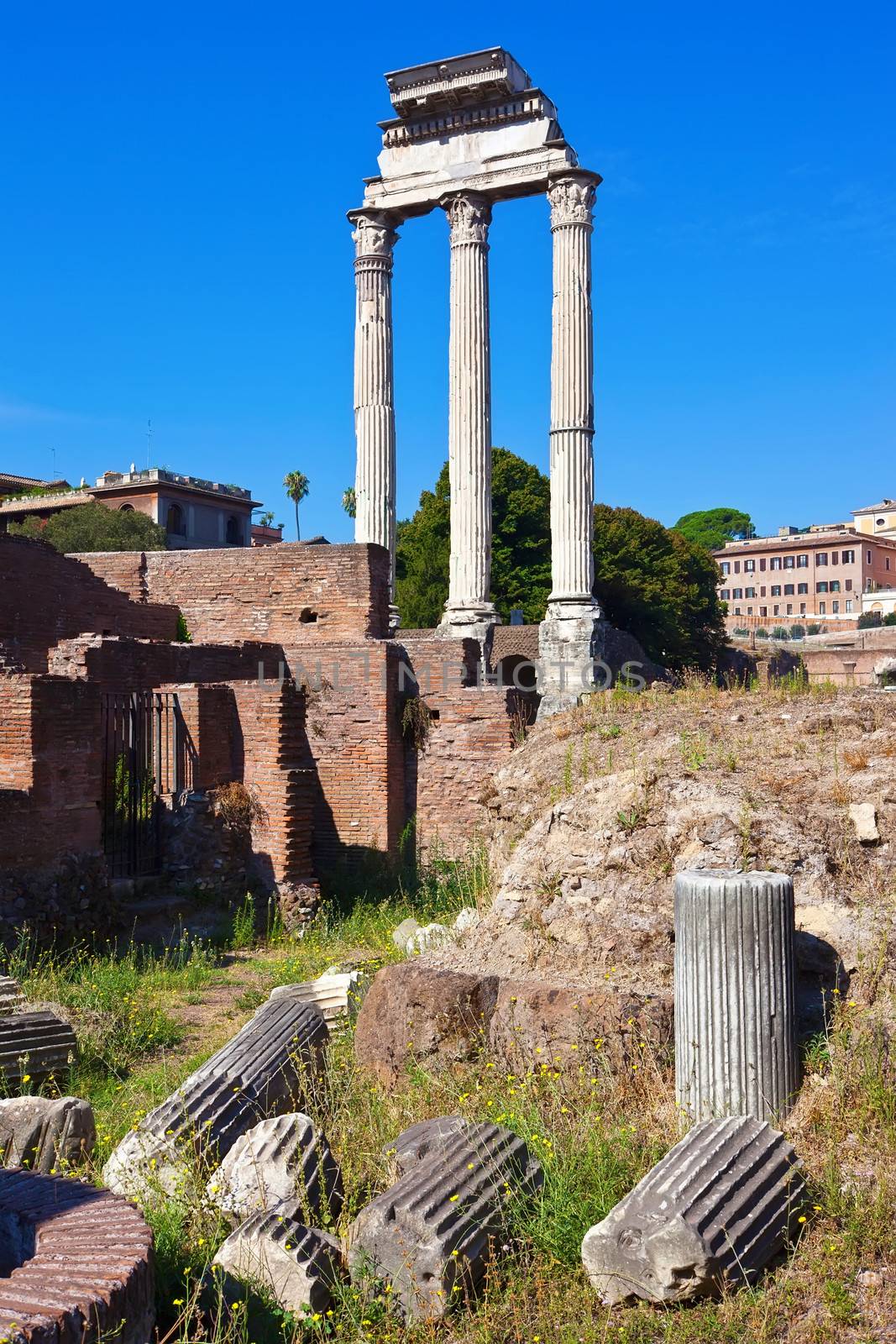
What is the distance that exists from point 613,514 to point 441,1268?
3324cm

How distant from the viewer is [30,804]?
A: 936 cm

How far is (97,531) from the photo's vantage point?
40.1m

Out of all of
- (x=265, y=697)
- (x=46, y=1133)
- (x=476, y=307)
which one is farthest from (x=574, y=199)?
(x=46, y=1133)

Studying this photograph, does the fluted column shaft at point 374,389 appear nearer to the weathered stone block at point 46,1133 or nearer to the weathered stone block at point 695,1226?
the weathered stone block at point 46,1133

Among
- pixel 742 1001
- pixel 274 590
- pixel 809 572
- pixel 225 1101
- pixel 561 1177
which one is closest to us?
pixel 561 1177

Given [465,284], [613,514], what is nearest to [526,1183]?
[465,284]

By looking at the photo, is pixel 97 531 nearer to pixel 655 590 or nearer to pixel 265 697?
pixel 655 590

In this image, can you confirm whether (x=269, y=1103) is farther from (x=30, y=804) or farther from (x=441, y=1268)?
(x=30, y=804)

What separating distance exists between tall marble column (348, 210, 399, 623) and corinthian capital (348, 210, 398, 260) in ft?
0.05

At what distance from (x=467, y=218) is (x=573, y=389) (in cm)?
384

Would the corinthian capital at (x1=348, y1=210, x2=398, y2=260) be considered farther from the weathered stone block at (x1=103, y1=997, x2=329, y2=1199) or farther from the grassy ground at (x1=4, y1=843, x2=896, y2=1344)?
the weathered stone block at (x1=103, y1=997, x2=329, y2=1199)

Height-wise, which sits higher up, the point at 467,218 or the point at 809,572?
the point at 467,218

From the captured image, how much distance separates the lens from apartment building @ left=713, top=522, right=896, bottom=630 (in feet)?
245

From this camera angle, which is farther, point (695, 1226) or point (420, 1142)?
point (420, 1142)
